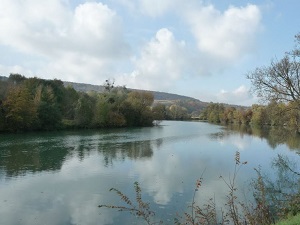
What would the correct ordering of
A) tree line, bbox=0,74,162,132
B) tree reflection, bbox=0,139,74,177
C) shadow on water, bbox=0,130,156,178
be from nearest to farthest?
tree reflection, bbox=0,139,74,177, shadow on water, bbox=0,130,156,178, tree line, bbox=0,74,162,132

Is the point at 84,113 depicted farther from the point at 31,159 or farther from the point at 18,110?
the point at 31,159

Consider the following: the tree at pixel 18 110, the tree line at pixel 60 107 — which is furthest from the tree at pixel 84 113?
the tree at pixel 18 110

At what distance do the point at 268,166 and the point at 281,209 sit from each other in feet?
41.4

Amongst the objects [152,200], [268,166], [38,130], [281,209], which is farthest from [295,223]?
[38,130]

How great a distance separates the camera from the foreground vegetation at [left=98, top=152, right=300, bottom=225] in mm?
6133

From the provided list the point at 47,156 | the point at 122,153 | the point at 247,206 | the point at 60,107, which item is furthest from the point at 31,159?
the point at 60,107

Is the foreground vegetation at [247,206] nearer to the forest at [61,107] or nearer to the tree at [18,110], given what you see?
the tree at [18,110]

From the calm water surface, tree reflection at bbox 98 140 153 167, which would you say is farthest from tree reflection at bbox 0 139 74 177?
tree reflection at bbox 98 140 153 167

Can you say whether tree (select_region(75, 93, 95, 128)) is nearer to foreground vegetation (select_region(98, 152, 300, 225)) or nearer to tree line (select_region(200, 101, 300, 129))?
tree line (select_region(200, 101, 300, 129))

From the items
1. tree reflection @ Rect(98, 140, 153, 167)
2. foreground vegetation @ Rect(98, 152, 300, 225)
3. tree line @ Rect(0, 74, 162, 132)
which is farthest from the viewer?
tree line @ Rect(0, 74, 162, 132)

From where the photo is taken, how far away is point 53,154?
1005 inches

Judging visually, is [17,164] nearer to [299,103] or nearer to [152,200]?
[152,200]

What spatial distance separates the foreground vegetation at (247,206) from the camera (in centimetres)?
613

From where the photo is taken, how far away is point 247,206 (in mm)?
8602
